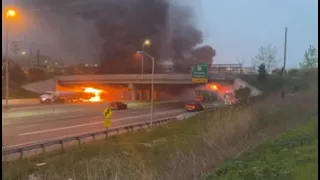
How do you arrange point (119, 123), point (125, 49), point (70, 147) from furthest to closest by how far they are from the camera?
1. point (125, 49)
2. point (119, 123)
3. point (70, 147)

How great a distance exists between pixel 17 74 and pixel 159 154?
4375 cm

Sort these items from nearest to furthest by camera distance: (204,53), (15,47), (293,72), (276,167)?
(276,167)
(293,72)
(15,47)
(204,53)

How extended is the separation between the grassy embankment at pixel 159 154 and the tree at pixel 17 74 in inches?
1277

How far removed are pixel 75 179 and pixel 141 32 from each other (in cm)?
8431

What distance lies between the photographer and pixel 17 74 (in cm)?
5862

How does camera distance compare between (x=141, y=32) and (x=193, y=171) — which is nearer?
(x=193, y=171)

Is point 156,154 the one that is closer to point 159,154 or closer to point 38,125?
point 159,154

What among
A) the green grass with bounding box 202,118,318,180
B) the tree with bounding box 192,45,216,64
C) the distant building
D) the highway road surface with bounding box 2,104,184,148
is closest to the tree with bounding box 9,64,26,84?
the highway road surface with bounding box 2,104,184,148

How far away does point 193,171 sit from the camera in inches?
437

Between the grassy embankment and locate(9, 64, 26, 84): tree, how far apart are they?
3244 centimetres

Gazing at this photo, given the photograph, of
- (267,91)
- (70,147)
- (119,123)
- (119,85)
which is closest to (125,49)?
(119,85)

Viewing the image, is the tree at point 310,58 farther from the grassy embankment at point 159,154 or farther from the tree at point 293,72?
the grassy embankment at point 159,154

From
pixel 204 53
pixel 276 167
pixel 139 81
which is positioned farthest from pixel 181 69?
pixel 276 167

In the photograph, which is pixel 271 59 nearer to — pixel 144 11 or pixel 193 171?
pixel 144 11
